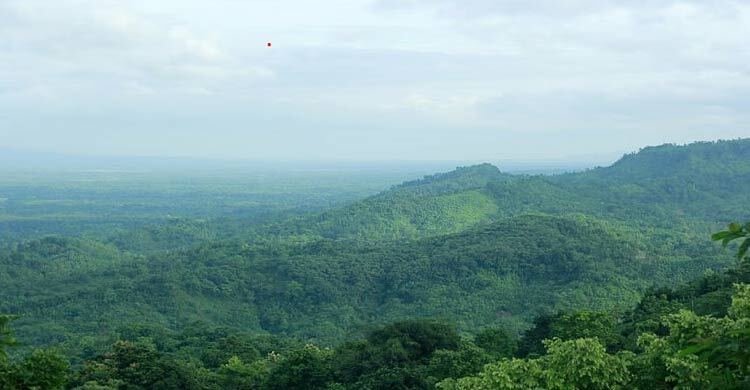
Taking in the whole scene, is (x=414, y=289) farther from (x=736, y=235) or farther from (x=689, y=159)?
(x=689, y=159)

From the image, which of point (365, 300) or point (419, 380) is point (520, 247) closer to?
point (365, 300)

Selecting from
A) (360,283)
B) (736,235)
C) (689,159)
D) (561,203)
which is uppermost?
(736,235)

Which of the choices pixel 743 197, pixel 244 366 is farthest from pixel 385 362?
pixel 743 197

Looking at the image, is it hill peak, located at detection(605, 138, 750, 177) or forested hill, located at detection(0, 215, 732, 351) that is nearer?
forested hill, located at detection(0, 215, 732, 351)

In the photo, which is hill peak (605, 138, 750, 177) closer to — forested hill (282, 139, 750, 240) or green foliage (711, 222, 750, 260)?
forested hill (282, 139, 750, 240)

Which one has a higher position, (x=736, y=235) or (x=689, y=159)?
(x=736, y=235)

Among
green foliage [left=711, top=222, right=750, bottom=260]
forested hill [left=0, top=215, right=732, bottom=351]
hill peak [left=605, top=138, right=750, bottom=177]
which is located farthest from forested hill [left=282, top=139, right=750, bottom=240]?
green foliage [left=711, top=222, right=750, bottom=260]

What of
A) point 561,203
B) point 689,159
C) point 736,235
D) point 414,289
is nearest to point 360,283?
point 414,289
